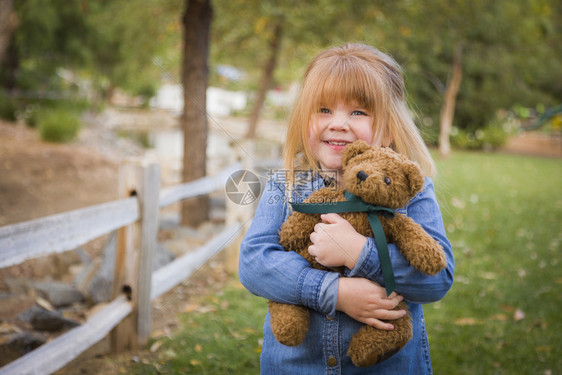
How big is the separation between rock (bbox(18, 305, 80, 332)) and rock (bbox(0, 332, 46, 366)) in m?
0.30

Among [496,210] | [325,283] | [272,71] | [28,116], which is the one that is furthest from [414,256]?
[28,116]

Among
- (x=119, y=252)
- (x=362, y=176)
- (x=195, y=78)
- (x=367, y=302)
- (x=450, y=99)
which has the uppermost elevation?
(x=450, y=99)

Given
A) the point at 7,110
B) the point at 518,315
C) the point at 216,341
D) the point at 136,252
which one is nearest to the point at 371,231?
the point at 136,252

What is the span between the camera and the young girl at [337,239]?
4.09 ft

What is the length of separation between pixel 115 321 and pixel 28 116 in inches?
474

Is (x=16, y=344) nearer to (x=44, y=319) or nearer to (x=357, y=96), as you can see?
(x=44, y=319)

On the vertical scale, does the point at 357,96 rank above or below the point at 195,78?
below

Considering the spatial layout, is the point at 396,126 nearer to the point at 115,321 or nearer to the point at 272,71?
the point at 115,321

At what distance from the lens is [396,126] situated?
1.39 metres

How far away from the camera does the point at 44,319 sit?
3.18 m

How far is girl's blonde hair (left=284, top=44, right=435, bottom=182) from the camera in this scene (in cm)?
135

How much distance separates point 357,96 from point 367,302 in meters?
0.58

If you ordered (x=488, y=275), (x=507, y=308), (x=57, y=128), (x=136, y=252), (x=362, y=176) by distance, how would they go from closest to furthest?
(x=362, y=176), (x=136, y=252), (x=507, y=308), (x=488, y=275), (x=57, y=128)

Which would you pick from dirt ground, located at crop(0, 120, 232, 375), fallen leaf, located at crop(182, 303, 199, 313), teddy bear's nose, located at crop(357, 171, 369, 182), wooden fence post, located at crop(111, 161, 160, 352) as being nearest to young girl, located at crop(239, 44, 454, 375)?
teddy bear's nose, located at crop(357, 171, 369, 182)
